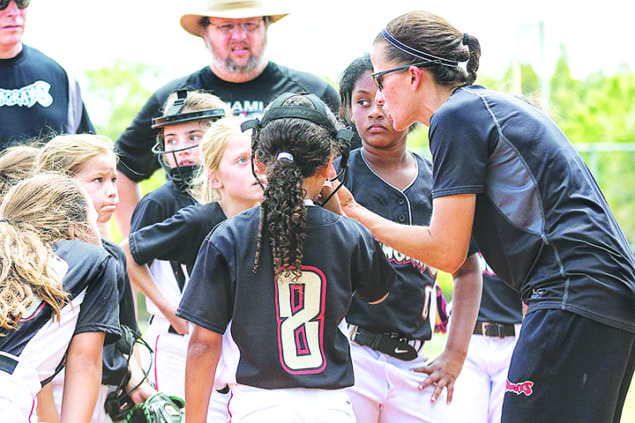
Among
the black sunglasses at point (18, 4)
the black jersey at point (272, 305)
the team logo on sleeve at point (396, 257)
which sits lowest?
the team logo on sleeve at point (396, 257)

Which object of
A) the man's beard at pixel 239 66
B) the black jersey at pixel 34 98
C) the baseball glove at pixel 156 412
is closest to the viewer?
the baseball glove at pixel 156 412

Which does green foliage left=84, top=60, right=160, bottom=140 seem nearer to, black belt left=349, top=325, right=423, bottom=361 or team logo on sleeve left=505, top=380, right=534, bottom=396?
black belt left=349, top=325, right=423, bottom=361

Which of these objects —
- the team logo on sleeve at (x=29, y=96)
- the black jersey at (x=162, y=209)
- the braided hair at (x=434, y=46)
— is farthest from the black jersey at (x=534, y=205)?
the team logo on sleeve at (x=29, y=96)

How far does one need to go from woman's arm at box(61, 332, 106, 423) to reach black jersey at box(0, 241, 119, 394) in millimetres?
32

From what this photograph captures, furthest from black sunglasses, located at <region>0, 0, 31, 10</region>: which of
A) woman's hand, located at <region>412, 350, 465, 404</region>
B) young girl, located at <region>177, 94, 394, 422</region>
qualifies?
woman's hand, located at <region>412, 350, 465, 404</region>

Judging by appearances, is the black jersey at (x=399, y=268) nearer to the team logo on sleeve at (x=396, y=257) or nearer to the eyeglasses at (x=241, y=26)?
the team logo on sleeve at (x=396, y=257)

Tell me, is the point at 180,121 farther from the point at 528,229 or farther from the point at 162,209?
the point at 528,229

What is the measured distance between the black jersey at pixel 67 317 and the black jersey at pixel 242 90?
2.24 meters

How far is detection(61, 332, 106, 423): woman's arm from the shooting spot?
3.09 meters

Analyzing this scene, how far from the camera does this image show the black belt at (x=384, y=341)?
12.4 feet

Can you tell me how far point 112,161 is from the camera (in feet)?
13.4

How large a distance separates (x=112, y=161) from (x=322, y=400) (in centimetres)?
176

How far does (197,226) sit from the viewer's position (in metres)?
3.98

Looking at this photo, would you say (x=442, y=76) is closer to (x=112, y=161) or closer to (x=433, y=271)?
(x=433, y=271)
